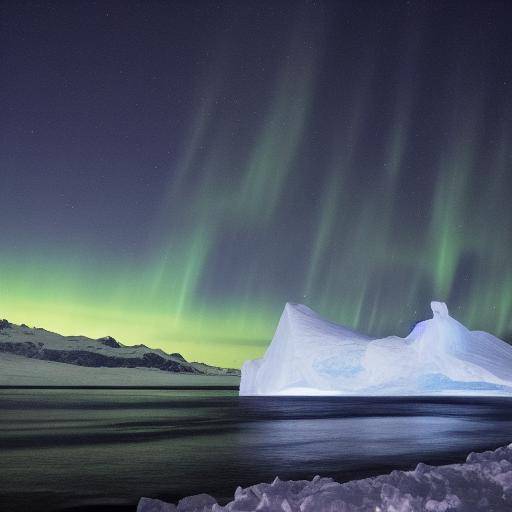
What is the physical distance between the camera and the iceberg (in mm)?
54969

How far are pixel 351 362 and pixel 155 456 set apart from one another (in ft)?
132

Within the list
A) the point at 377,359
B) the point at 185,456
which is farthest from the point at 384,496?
the point at 377,359

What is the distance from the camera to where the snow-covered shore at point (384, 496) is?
27.5 ft

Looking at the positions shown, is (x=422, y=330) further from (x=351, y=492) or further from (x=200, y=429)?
(x=351, y=492)

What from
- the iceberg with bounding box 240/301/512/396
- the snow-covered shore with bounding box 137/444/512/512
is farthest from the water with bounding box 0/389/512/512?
the iceberg with bounding box 240/301/512/396

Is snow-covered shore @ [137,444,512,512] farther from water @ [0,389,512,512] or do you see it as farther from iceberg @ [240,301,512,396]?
iceberg @ [240,301,512,396]

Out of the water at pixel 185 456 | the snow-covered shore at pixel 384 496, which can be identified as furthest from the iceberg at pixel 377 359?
the snow-covered shore at pixel 384 496

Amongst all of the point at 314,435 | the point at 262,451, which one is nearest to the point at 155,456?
the point at 262,451

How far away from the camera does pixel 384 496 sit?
8562 mm

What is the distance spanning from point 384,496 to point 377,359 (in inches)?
1895

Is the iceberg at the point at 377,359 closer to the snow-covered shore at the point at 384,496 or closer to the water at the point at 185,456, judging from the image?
the water at the point at 185,456

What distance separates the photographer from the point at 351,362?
56938mm

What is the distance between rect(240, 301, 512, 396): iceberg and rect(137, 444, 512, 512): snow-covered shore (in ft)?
148

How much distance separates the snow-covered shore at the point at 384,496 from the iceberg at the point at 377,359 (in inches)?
1778
